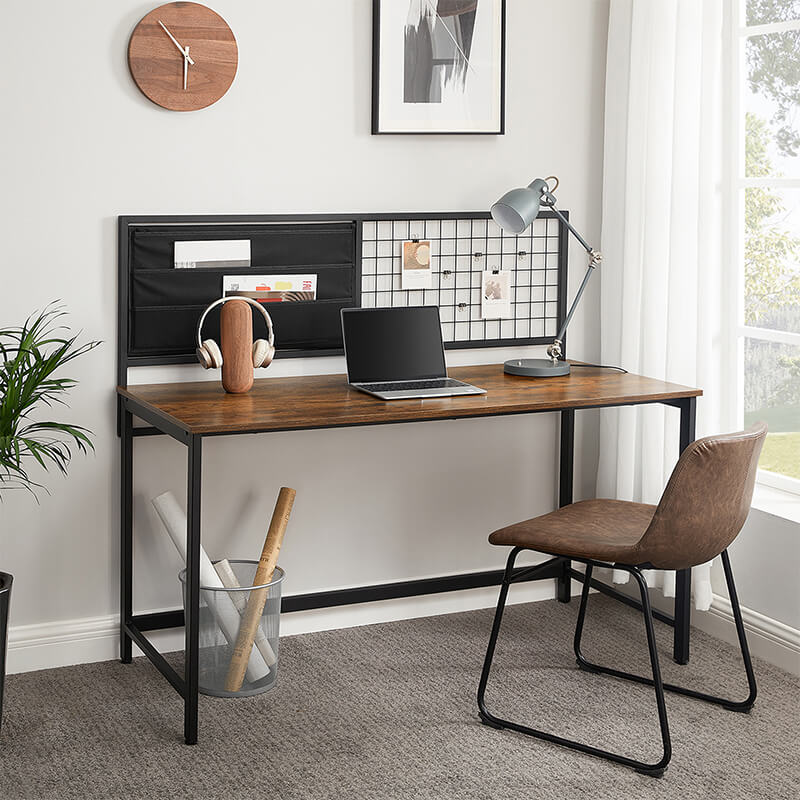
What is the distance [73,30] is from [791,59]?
1890 mm

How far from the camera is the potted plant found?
8.59ft

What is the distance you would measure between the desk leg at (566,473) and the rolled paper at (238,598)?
1.03 metres

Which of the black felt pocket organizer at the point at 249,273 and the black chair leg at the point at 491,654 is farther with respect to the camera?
the black felt pocket organizer at the point at 249,273

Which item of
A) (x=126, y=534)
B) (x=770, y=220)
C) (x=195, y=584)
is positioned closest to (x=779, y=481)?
(x=770, y=220)

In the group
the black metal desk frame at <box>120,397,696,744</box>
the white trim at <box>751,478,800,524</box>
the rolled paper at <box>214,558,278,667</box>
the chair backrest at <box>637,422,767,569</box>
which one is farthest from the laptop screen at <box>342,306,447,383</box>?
the white trim at <box>751,478,800,524</box>

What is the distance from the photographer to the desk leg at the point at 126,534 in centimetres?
298

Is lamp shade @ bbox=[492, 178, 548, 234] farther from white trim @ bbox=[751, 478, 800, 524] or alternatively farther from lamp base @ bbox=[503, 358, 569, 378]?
white trim @ bbox=[751, 478, 800, 524]

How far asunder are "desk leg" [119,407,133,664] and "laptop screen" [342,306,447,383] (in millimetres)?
605

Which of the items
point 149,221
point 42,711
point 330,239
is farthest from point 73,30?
point 42,711

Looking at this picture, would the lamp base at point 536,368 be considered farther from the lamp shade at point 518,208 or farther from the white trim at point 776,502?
the white trim at point 776,502

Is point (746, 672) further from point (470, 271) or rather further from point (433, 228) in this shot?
point (433, 228)

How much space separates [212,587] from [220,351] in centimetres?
61

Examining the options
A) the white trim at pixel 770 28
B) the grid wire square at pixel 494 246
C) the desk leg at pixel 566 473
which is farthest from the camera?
the desk leg at pixel 566 473

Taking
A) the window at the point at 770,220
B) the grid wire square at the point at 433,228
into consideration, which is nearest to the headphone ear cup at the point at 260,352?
the grid wire square at the point at 433,228
